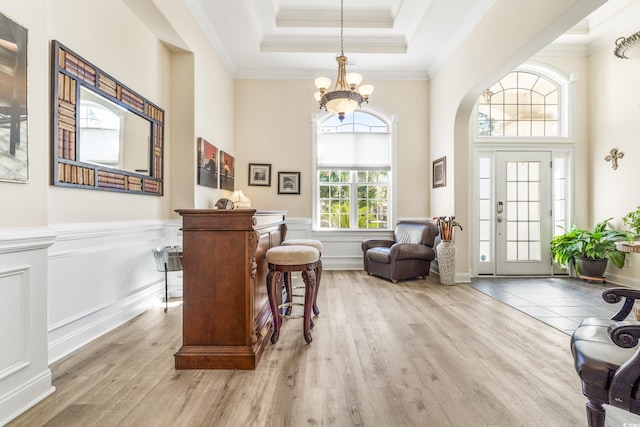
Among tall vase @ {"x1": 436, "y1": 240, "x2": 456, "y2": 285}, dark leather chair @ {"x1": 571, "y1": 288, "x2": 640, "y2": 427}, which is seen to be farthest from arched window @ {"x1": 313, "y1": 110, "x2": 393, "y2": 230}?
dark leather chair @ {"x1": 571, "y1": 288, "x2": 640, "y2": 427}

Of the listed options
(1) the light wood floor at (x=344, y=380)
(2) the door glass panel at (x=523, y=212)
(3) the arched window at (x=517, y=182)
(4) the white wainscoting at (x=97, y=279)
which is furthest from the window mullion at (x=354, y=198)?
(4) the white wainscoting at (x=97, y=279)

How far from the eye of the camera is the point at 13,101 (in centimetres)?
161

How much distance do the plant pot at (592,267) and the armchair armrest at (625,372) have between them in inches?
181

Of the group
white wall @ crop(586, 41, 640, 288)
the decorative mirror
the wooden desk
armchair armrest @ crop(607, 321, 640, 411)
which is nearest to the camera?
armchair armrest @ crop(607, 321, 640, 411)

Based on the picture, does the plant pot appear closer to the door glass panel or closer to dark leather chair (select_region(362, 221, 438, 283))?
the door glass panel

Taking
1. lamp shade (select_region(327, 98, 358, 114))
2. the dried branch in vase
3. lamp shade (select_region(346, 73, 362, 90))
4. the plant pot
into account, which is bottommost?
the plant pot

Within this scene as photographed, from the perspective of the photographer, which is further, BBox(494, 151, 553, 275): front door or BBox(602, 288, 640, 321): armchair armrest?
BBox(494, 151, 553, 275): front door

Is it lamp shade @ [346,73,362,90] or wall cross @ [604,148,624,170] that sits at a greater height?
lamp shade @ [346,73,362,90]

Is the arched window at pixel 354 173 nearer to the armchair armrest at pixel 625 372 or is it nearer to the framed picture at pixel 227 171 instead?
the framed picture at pixel 227 171

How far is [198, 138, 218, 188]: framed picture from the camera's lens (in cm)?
408

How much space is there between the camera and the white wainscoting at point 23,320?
5.13ft

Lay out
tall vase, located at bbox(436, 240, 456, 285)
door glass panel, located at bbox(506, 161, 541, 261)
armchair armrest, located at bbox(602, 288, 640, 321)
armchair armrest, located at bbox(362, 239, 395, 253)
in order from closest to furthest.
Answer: armchair armrest, located at bbox(602, 288, 640, 321)
tall vase, located at bbox(436, 240, 456, 285)
door glass panel, located at bbox(506, 161, 541, 261)
armchair armrest, located at bbox(362, 239, 395, 253)

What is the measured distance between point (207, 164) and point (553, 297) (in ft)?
16.1

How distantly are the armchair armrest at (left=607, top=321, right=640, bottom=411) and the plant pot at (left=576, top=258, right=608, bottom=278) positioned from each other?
4610 millimetres
